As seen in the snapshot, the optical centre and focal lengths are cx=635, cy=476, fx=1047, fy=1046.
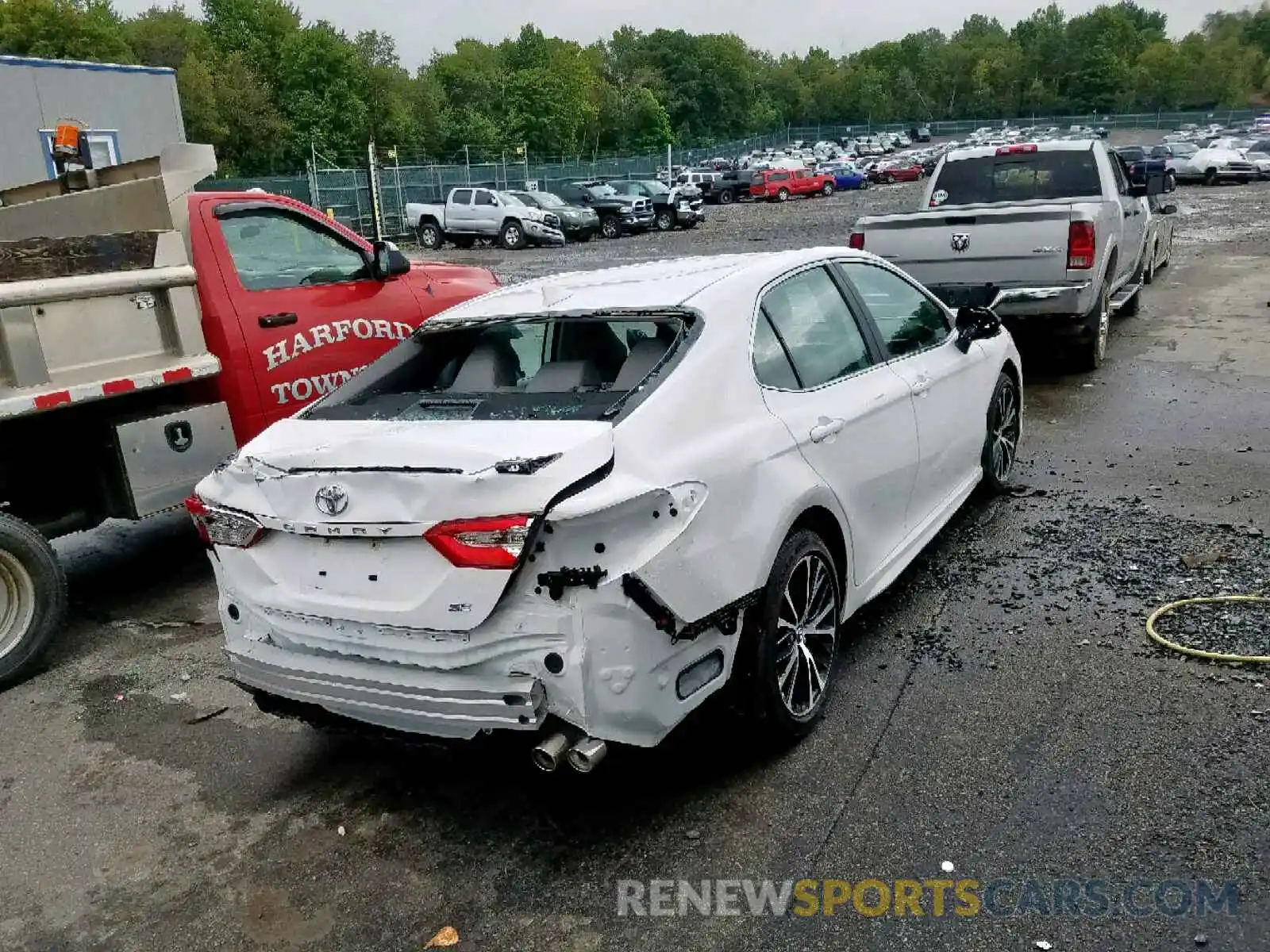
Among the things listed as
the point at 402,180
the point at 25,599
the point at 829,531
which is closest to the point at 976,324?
the point at 829,531

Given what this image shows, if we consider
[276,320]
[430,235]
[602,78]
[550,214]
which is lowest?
[430,235]

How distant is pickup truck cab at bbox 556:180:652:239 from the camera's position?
34.0 metres

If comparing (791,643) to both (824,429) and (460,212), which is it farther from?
(460,212)

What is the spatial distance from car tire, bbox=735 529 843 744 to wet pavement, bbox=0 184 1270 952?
0.15 meters

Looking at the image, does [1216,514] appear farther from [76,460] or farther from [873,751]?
[76,460]

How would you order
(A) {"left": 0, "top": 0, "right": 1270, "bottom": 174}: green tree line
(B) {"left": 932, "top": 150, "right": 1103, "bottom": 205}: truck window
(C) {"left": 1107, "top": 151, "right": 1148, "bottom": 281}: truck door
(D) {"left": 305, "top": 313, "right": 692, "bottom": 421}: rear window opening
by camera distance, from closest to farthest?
1. (D) {"left": 305, "top": 313, "right": 692, "bottom": 421}: rear window opening
2. (B) {"left": 932, "top": 150, "right": 1103, "bottom": 205}: truck window
3. (C) {"left": 1107, "top": 151, "right": 1148, "bottom": 281}: truck door
4. (A) {"left": 0, "top": 0, "right": 1270, "bottom": 174}: green tree line

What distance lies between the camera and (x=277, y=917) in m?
3.03

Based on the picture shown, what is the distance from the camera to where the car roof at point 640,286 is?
12.8 ft

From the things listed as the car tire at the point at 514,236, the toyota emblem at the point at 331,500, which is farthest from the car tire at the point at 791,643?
the car tire at the point at 514,236

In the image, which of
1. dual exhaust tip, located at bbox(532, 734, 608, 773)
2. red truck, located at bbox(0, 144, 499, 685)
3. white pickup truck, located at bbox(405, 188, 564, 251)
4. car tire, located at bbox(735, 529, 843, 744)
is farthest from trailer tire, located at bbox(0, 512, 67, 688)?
white pickup truck, located at bbox(405, 188, 564, 251)

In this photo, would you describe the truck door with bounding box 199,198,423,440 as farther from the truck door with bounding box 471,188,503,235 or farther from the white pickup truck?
the truck door with bounding box 471,188,503,235

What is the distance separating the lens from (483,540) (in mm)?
2898

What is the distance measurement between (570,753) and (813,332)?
204 centimetres

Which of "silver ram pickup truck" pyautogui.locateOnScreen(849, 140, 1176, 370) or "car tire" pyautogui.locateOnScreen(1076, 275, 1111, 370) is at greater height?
"silver ram pickup truck" pyautogui.locateOnScreen(849, 140, 1176, 370)
